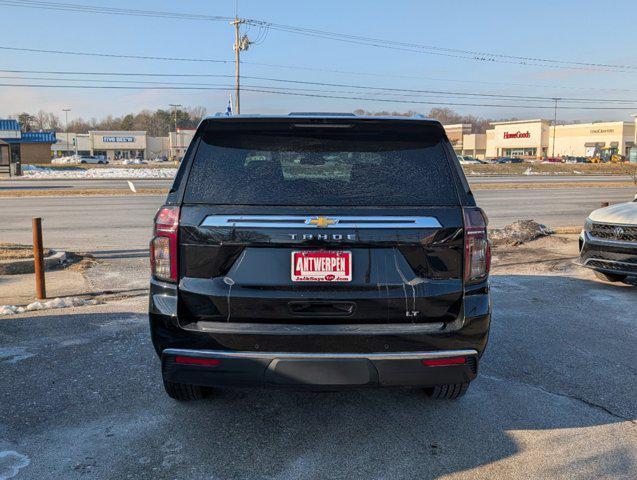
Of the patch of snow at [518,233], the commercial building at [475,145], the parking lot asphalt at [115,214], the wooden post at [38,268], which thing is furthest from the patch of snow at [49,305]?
the commercial building at [475,145]

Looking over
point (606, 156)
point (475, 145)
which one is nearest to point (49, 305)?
point (606, 156)

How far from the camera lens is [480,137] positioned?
129 metres

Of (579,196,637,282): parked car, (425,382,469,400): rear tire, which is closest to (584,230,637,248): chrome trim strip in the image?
(579,196,637,282): parked car

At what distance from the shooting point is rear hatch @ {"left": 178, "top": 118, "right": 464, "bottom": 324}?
10.5ft

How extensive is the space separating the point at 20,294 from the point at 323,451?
5.53 meters

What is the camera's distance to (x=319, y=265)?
3.21 meters

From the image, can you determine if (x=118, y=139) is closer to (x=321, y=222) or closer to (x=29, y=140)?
(x=29, y=140)

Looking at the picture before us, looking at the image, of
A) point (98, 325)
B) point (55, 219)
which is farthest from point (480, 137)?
point (98, 325)

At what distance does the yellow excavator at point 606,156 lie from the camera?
3438 inches

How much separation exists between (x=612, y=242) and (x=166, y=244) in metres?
6.38

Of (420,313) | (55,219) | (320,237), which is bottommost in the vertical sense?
(55,219)

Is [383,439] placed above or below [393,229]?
below

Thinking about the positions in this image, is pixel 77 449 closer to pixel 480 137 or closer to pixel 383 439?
pixel 383 439

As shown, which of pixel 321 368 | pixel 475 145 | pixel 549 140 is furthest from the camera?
pixel 475 145
